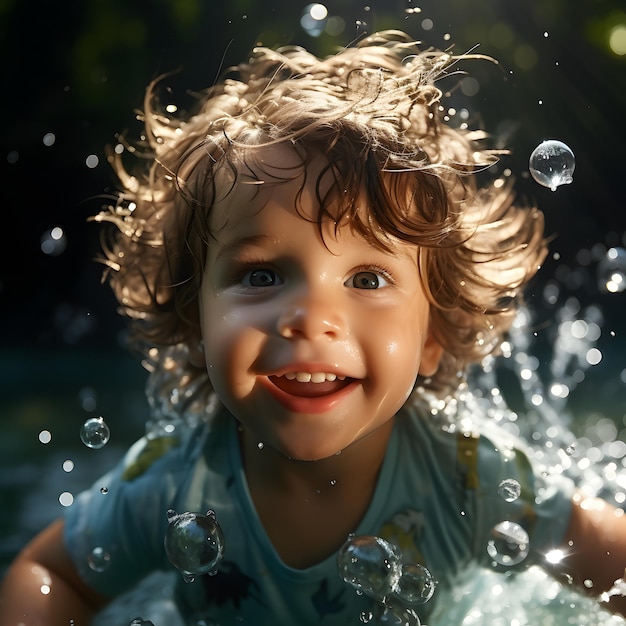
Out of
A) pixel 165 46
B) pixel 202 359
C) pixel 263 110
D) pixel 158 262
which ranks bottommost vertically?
pixel 165 46

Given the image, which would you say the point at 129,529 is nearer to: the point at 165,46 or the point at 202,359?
the point at 202,359

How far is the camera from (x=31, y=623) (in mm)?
1533

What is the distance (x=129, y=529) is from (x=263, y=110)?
0.70 m

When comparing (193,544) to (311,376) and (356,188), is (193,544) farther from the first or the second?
(356,188)

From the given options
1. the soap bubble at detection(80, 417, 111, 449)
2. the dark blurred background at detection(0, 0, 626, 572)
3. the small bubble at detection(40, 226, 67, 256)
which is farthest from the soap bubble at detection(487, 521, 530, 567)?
the small bubble at detection(40, 226, 67, 256)

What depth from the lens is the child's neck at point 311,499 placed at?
1507mm

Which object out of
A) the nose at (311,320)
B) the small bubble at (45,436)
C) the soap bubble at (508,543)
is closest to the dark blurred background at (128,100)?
the small bubble at (45,436)

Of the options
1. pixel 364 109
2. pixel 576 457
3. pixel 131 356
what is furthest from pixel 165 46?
pixel 364 109

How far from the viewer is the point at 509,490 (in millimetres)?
1580

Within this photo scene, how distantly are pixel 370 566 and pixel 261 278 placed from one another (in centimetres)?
43

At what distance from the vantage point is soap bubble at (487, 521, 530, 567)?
1.53 meters

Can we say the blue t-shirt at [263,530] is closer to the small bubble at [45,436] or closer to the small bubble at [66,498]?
the small bubble at [66,498]

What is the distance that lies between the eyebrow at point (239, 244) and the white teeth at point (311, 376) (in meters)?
0.18

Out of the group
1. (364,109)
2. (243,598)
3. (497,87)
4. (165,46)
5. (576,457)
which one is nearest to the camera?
(364,109)
